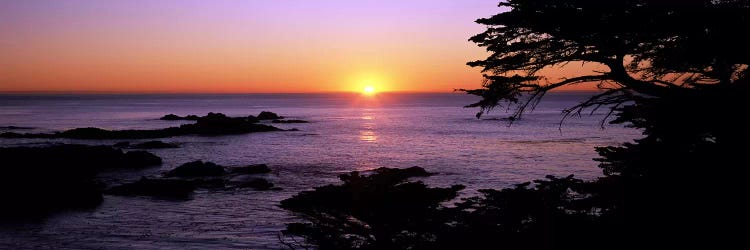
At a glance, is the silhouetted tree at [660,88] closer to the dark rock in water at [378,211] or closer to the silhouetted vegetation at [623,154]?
the silhouetted vegetation at [623,154]

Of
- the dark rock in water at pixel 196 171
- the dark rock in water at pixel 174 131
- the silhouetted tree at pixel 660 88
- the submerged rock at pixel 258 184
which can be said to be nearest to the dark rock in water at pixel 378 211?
the silhouetted tree at pixel 660 88

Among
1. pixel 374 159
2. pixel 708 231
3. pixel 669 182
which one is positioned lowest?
pixel 374 159

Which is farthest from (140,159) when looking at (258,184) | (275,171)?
(258,184)

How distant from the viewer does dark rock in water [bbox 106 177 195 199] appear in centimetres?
3212

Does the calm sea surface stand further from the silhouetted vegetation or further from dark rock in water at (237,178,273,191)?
the silhouetted vegetation

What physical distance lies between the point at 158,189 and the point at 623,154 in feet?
92.3

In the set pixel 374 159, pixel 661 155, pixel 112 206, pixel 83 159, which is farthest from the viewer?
pixel 374 159

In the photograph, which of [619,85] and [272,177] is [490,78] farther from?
[272,177]

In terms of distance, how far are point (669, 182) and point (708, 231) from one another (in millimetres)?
778

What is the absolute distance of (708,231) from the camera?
25.6ft

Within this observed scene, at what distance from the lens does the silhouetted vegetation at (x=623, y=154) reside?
7996 mm

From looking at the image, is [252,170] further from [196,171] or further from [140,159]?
[140,159]

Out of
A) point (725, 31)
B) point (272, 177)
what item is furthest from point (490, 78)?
point (272, 177)

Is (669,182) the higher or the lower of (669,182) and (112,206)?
the higher
